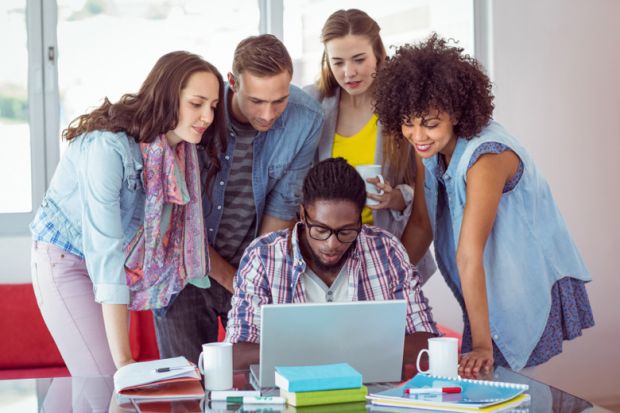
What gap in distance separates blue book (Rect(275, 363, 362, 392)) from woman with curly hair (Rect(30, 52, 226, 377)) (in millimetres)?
583

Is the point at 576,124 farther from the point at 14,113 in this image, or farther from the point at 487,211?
the point at 14,113

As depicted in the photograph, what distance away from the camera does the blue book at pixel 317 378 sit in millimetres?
1553

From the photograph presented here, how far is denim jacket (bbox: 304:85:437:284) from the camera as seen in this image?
2.45 m

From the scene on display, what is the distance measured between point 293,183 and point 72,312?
0.75m

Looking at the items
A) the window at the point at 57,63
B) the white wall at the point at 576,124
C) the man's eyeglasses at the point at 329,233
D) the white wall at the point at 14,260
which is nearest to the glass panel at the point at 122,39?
the window at the point at 57,63

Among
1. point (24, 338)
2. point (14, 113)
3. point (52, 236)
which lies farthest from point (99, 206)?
point (14, 113)

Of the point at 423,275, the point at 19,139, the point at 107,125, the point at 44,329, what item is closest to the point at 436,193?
the point at 423,275

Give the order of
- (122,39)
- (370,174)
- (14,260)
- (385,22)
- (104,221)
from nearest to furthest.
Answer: (104,221), (370,174), (14,260), (122,39), (385,22)

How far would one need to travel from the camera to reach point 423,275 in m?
2.59

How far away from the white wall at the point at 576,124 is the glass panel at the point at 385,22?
0.18m

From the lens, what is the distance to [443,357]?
1.73 meters

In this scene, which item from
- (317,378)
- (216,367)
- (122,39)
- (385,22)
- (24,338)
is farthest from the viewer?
(385,22)

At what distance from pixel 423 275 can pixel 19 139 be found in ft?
6.84

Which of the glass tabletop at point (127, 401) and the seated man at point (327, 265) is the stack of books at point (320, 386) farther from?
the seated man at point (327, 265)
